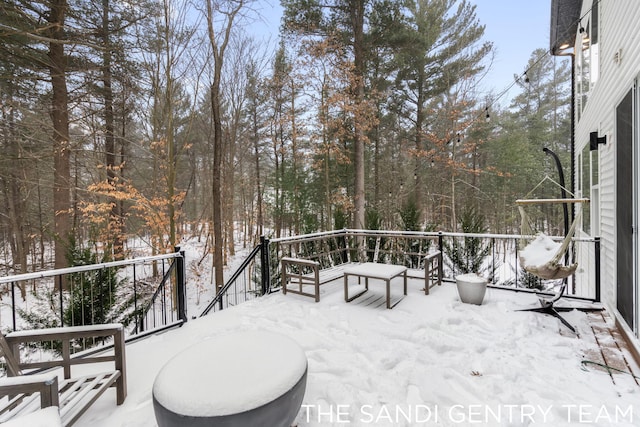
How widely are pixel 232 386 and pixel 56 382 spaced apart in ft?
2.53

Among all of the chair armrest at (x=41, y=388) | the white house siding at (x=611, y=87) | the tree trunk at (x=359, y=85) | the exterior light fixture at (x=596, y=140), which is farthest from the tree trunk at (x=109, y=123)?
the exterior light fixture at (x=596, y=140)

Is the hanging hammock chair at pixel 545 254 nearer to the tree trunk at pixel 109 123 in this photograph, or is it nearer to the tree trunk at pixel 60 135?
the tree trunk at pixel 109 123

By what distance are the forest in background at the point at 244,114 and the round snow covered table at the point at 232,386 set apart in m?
4.01

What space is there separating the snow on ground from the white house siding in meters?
0.81

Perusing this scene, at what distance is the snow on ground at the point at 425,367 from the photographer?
1.86m

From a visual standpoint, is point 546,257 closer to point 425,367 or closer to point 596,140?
point 596,140

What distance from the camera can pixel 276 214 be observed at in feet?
41.7

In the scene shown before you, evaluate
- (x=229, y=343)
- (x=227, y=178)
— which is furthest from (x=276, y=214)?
(x=229, y=343)

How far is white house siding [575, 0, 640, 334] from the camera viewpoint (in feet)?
8.86

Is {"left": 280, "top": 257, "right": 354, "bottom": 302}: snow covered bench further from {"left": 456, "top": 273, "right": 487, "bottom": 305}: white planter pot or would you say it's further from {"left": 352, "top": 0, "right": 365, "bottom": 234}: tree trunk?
{"left": 352, "top": 0, "right": 365, "bottom": 234}: tree trunk

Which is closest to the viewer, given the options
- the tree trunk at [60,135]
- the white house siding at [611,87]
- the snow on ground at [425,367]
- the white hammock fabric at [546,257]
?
the snow on ground at [425,367]

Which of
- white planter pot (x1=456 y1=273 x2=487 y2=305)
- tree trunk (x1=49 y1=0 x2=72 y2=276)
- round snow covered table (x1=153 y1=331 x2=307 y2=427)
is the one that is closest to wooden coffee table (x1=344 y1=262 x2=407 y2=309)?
white planter pot (x1=456 y1=273 x2=487 y2=305)

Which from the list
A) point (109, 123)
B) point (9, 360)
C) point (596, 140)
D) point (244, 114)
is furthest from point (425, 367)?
point (244, 114)

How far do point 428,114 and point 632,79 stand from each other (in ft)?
30.8
